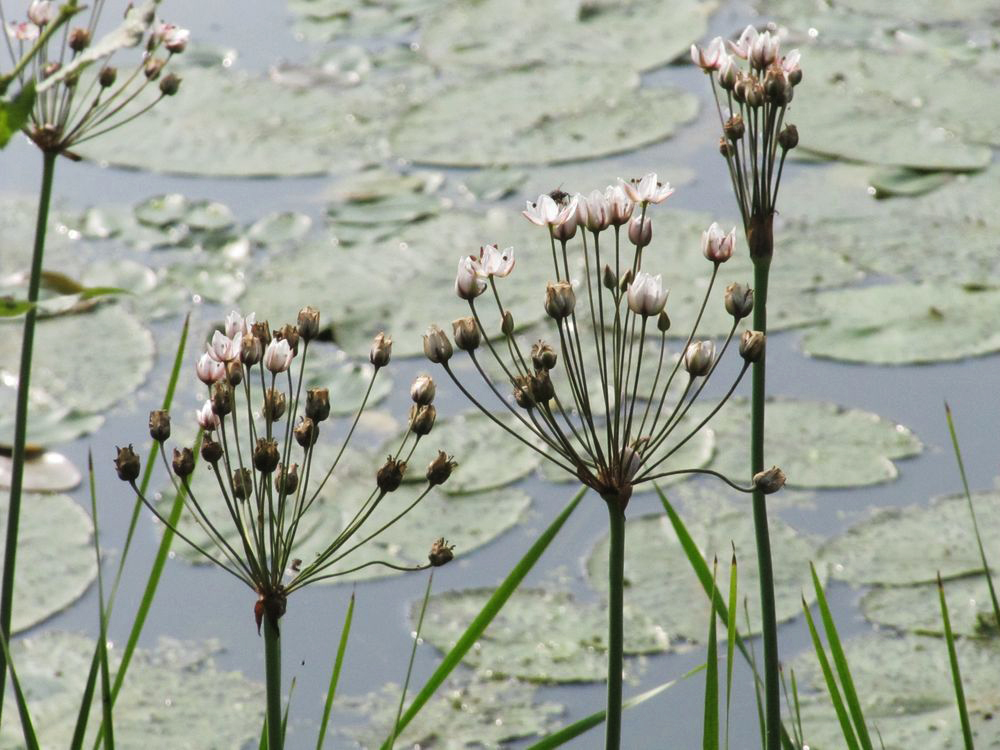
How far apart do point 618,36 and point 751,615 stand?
3460 millimetres

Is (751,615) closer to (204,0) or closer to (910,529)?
(910,529)

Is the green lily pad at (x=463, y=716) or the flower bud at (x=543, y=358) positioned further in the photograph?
the green lily pad at (x=463, y=716)

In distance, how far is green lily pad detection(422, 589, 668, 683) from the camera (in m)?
2.79

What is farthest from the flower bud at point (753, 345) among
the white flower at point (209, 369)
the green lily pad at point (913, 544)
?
the green lily pad at point (913, 544)

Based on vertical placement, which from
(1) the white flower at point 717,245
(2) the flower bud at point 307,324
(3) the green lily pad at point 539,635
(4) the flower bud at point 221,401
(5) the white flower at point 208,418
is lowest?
(3) the green lily pad at point 539,635

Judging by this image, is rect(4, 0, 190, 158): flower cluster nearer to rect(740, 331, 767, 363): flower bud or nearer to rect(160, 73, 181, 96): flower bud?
rect(160, 73, 181, 96): flower bud

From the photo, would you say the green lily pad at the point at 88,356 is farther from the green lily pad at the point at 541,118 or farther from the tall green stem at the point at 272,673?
the tall green stem at the point at 272,673

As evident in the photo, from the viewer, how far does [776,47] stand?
1427 millimetres

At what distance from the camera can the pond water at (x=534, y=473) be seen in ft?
9.35

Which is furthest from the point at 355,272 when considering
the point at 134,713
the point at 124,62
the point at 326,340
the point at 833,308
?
the point at 124,62

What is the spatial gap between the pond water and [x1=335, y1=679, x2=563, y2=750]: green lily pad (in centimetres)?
3

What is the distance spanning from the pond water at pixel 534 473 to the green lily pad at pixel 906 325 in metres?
0.01

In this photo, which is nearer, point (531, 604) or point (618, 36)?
point (531, 604)

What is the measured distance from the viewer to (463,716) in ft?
8.88
